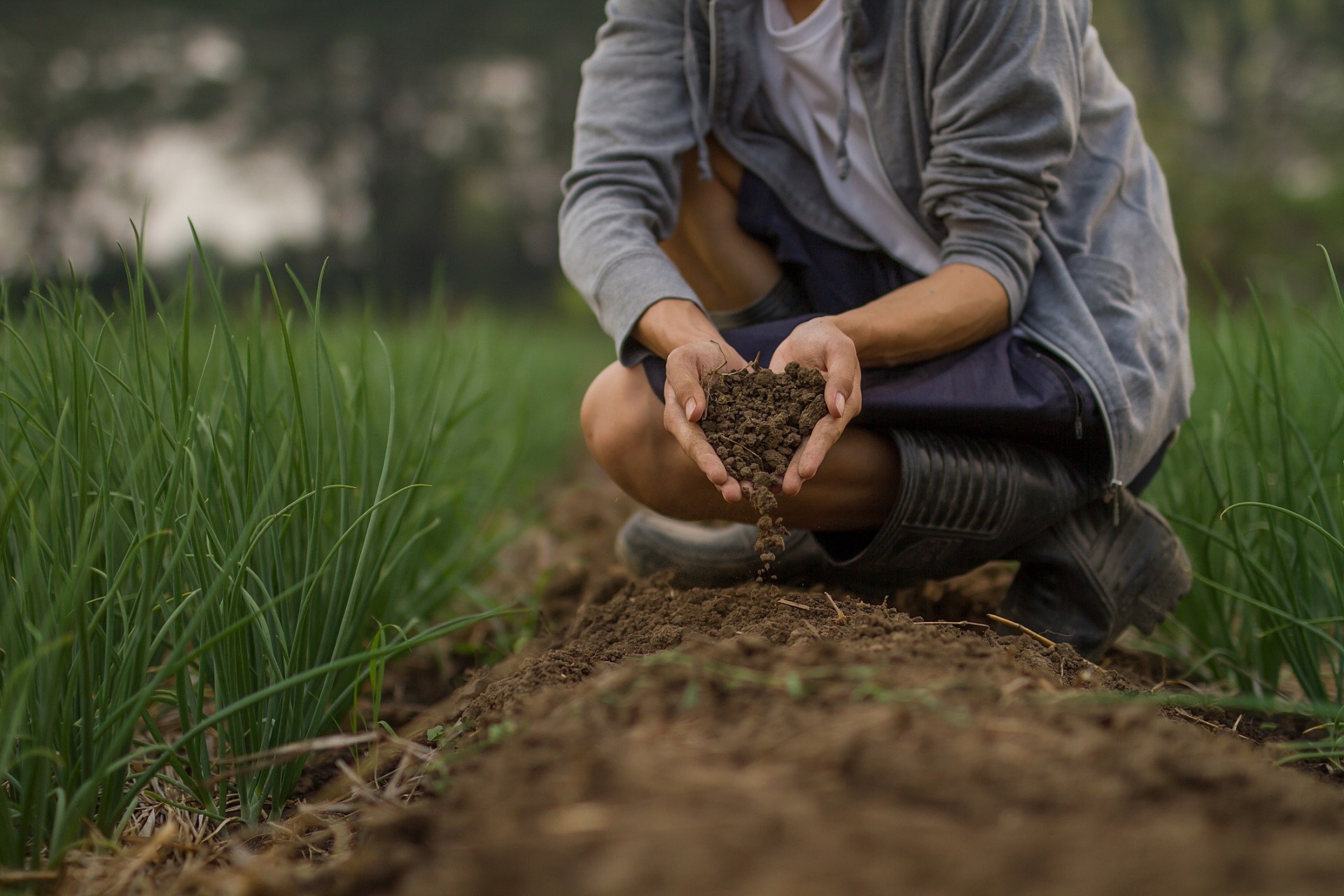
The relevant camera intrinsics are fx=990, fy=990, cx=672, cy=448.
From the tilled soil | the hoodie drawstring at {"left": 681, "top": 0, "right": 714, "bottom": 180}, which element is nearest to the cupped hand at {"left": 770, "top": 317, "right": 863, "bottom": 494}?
the tilled soil

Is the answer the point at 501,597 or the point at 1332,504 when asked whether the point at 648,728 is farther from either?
the point at 501,597

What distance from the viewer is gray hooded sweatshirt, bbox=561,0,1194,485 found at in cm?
142

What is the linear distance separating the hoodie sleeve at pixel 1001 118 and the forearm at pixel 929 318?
0.10 ft

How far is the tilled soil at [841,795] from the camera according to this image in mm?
523

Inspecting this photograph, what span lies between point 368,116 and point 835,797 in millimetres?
19763

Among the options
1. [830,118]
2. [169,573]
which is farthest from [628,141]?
[169,573]

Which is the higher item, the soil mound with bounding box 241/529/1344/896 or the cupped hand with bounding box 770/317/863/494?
the cupped hand with bounding box 770/317/863/494

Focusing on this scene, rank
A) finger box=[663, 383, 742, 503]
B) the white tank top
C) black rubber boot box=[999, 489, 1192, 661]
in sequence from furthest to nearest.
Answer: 1. the white tank top
2. black rubber boot box=[999, 489, 1192, 661]
3. finger box=[663, 383, 742, 503]

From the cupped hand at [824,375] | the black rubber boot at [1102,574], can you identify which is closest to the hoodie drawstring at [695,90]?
the cupped hand at [824,375]

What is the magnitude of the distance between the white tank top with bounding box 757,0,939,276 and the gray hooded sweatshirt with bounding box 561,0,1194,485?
24mm

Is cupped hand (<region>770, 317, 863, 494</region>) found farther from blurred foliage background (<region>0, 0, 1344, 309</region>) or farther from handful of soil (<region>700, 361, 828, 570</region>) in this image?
blurred foliage background (<region>0, 0, 1344, 309</region>)

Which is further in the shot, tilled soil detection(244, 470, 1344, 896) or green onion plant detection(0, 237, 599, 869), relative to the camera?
green onion plant detection(0, 237, 599, 869)

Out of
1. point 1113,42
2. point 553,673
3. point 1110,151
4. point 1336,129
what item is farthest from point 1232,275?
point 553,673

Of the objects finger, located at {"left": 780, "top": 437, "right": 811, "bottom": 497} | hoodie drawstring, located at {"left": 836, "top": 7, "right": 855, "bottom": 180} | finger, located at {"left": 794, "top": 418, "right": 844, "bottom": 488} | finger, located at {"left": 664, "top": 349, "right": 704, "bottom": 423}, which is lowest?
finger, located at {"left": 780, "top": 437, "right": 811, "bottom": 497}
